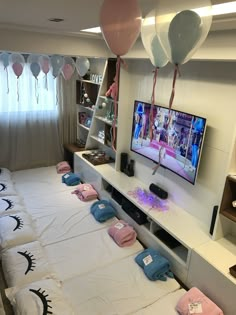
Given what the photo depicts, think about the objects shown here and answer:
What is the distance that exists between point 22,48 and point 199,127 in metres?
2.02

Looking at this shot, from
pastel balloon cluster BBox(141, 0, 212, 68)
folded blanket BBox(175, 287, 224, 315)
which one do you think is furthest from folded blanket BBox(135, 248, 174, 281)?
pastel balloon cluster BBox(141, 0, 212, 68)

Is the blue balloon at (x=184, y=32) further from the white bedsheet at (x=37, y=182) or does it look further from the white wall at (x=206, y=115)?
the white bedsheet at (x=37, y=182)

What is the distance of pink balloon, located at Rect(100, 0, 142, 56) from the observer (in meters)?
0.95

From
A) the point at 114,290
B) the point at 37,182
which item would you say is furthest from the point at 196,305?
the point at 37,182

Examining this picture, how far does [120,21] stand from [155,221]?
1.96m

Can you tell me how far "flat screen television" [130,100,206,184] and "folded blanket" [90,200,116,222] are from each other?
2.55 feet

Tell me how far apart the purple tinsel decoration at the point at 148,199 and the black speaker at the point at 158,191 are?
41 mm

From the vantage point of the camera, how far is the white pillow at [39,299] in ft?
5.71

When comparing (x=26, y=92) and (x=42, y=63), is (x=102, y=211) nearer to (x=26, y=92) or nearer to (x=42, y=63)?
(x=42, y=63)

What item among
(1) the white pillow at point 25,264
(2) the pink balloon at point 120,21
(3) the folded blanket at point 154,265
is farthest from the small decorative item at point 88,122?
(2) the pink balloon at point 120,21

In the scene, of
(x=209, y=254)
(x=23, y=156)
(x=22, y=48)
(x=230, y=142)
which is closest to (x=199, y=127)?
(x=230, y=142)

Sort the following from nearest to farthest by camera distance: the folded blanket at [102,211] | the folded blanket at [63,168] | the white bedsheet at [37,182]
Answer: the folded blanket at [102,211]
the white bedsheet at [37,182]
the folded blanket at [63,168]

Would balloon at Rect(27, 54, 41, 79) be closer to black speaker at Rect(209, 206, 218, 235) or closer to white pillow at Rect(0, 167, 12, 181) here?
white pillow at Rect(0, 167, 12, 181)

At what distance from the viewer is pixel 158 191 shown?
290cm
